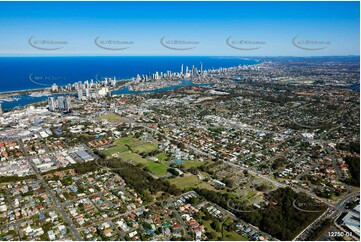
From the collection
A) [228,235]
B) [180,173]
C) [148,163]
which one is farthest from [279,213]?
[148,163]

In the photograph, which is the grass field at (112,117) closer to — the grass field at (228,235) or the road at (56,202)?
the road at (56,202)

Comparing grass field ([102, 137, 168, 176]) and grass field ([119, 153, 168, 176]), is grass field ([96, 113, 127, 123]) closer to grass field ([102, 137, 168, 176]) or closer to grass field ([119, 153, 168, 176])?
grass field ([102, 137, 168, 176])

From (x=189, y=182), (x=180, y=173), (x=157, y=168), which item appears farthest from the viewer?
Answer: (x=157, y=168)

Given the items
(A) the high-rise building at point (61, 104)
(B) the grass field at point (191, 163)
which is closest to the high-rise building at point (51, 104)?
(A) the high-rise building at point (61, 104)

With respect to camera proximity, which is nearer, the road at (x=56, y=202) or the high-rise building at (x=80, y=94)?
the road at (x=56, y=202)

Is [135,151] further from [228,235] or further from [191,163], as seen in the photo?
[228,235]

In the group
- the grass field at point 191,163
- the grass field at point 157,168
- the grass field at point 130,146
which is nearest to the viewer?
the grass field at point 157,168

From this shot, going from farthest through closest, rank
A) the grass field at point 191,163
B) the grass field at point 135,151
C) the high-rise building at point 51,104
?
1. the high-rise building at point 51,104
2. the grass field at point 191,163
3. the grass field at point 135,151

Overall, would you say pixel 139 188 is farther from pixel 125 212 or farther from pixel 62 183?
pixel 62 183

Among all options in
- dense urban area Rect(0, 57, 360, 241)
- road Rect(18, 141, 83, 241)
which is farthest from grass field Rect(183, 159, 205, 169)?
road Rect(18, 141, 83, 241)
